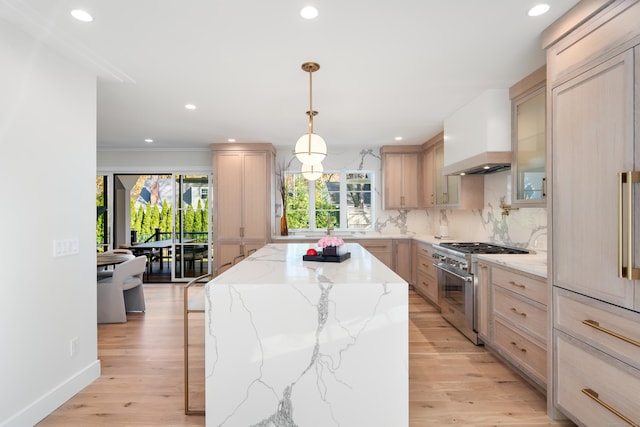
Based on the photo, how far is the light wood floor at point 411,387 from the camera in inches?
81.7

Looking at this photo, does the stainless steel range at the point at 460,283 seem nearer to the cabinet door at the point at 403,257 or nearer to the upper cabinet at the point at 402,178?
the cabinet door at the point at 403,257

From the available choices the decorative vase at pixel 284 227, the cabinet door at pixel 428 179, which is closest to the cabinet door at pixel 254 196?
the decorative vase at pixel 284 227

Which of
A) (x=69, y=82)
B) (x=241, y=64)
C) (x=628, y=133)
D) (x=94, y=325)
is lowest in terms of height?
(x=94, y=325)

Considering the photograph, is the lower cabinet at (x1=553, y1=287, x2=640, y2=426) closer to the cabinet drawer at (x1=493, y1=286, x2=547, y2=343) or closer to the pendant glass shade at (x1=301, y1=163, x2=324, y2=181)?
the cabinet drawer at (x1=493, y1=286, x2=547, y2=343)

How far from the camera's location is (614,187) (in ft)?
5.26

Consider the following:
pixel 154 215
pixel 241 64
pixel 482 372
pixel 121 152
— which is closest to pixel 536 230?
pixel 482 372

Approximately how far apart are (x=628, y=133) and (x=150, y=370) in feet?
11.2

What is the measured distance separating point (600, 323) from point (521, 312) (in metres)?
0.79

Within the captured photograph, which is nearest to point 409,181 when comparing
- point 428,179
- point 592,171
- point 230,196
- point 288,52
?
point 428,179

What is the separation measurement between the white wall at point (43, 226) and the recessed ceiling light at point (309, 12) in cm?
166

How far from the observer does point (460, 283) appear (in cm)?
336

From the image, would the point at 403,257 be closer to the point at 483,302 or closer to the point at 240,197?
the point at 483,302

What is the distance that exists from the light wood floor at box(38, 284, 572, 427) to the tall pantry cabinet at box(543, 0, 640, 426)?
1.22 feet

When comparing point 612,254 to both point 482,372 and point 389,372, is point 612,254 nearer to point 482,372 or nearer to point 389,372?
point 389,372
